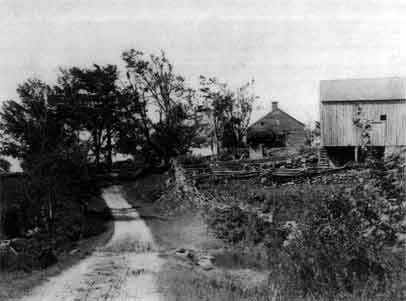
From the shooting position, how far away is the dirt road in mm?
9859

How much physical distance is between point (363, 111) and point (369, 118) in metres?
0.84

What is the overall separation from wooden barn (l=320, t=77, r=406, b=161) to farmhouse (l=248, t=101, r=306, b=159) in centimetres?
2039

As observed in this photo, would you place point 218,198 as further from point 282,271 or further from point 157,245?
point 282,271

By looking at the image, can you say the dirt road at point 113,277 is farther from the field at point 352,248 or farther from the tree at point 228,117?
the tree at point 228,117

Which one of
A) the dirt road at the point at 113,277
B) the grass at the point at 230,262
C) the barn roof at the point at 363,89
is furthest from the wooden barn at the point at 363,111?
the dirt road at the point at 113,277

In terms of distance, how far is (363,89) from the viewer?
2977 centimetres

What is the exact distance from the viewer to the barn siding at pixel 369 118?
2825 centimetres

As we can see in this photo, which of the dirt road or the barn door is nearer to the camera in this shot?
the dirt road

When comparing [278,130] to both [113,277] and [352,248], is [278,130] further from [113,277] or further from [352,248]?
[352,248]

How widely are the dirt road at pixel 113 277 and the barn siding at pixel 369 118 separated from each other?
1584 centimetres

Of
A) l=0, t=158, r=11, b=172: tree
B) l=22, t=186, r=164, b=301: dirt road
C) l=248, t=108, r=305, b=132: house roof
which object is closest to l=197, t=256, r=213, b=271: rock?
l=22, t=186, r=164, b=301: dirt road

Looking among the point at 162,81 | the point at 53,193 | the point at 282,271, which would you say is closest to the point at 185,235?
the point at 53,193

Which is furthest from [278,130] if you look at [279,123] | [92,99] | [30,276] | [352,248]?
[352,248]

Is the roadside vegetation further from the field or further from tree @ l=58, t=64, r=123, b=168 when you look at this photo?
tree @ l=58, t=64, r=123, b=168
